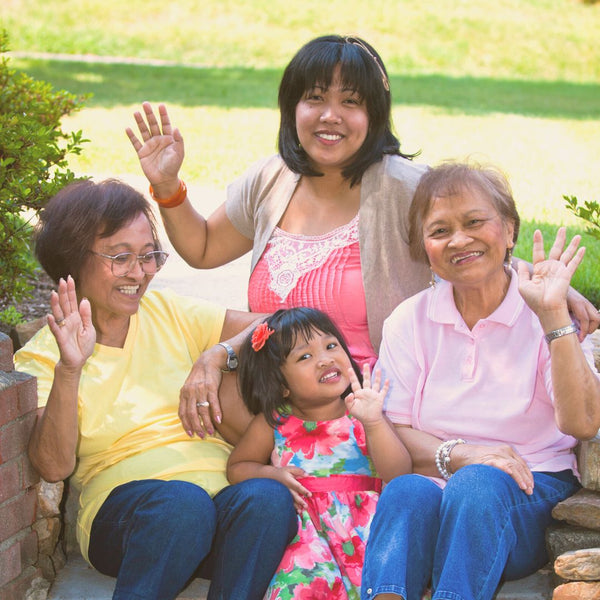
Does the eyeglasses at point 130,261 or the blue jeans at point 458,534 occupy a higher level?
the eyeglasses at point 130,261

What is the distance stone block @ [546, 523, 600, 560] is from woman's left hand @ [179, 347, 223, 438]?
111cm

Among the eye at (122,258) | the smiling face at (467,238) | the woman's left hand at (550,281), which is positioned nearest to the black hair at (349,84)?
the smiling face at (467,238)

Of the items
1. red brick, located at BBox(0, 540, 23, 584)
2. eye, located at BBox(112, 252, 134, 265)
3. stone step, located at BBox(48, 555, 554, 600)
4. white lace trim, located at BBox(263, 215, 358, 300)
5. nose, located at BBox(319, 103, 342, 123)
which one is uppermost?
nose, located at BBox(319, 103, 342, 123)

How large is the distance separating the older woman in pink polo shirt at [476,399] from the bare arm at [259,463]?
0.36 metres

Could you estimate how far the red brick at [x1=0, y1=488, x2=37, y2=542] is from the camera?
9.53 feet

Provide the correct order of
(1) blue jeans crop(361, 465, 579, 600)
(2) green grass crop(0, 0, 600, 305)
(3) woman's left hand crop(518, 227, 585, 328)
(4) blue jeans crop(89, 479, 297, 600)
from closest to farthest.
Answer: (1) blue jeans crop(361, 465, 579, 600) → (3) woman's left hand crop(518, 227, 585, 328) → (4) blue jeans crop(89, 479, 297, 600) → (2) green grass crop(0, 0, 600, 305)

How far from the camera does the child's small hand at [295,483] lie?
119 inches

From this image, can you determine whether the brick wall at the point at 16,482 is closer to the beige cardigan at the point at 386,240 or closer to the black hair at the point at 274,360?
the black hair at the point at 274,360

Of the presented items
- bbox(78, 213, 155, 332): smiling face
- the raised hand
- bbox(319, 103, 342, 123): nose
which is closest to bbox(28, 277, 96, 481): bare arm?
bbox(78, 213, 155, 332): smiling face

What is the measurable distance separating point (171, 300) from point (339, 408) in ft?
2.30

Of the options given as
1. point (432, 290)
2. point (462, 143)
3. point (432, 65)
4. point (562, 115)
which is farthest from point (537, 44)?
point (432, 290)

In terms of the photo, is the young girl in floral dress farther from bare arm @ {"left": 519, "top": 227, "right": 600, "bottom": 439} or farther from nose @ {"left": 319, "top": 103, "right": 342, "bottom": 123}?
nose @ {"left": 319, "top": 103, "right": 342, "bottom": 123}

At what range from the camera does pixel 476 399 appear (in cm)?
298

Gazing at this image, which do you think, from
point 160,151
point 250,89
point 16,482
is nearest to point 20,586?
point 16,482
